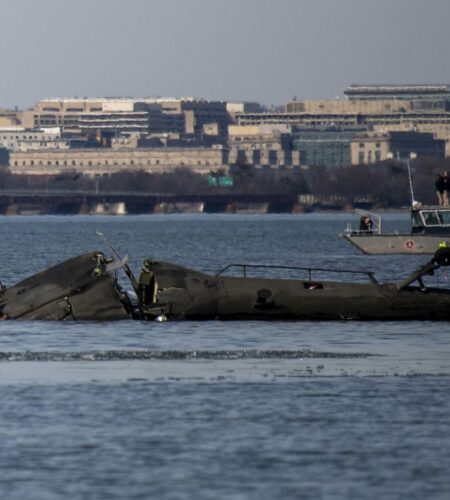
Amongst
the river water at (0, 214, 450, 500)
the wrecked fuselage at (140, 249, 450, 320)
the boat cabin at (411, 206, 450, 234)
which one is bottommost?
the river water at (0, 214, 450, 500)

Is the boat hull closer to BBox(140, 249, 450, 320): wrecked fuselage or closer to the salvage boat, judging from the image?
the salvage boat

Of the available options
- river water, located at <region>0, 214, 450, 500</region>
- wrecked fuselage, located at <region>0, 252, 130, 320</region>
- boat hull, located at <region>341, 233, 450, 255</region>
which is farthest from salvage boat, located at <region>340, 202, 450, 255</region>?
river water, located at <region>0, 214, 450, 500</region>

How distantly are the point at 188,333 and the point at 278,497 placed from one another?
70.0 ft

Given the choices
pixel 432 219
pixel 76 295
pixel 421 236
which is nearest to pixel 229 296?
pixel 76 295

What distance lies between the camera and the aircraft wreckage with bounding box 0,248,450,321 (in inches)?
2047

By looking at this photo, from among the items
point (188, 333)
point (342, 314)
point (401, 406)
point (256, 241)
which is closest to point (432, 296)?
point (342, 314)

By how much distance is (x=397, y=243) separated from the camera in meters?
108

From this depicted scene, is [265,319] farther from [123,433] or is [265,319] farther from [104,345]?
[123,433]

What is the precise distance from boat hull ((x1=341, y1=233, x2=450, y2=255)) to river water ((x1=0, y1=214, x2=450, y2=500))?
178ft

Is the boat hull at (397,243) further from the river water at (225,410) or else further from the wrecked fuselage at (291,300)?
the river water at (225,410)

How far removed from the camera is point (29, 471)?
3017cm

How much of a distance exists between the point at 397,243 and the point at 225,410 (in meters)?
72.8

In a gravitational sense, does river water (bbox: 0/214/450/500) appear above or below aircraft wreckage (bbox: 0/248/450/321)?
below

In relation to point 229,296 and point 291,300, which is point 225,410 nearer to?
point 291,300
